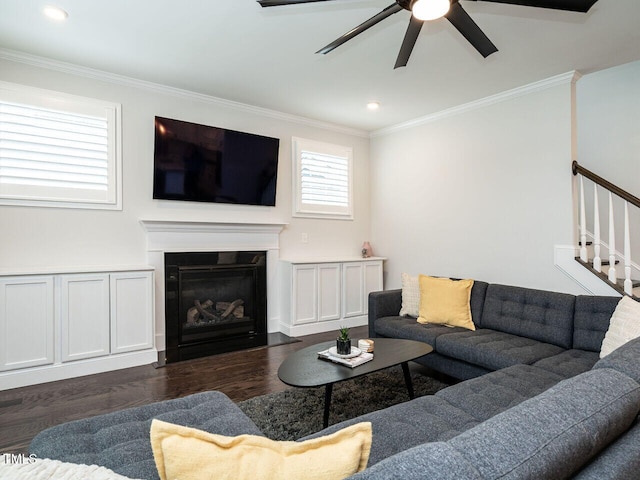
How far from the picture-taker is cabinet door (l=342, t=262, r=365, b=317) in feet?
15.6

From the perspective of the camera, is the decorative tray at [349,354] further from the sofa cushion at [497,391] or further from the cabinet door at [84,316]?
the cabinet door at [84,316]

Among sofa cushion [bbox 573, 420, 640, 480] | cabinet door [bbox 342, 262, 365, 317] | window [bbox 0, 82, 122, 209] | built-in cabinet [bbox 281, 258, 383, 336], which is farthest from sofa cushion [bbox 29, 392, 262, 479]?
cabinet door [bbox 342, 262, 365, 317]

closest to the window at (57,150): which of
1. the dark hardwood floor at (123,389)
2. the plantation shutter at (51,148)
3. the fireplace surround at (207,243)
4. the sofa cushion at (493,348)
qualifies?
the plantation shutter at (51,148)

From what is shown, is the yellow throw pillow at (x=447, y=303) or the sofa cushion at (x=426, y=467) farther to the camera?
the yellow throw pillow at (x=447, y=303)

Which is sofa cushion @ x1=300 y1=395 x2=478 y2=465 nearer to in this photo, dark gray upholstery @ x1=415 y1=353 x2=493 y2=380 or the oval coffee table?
Result: the oval coffee table

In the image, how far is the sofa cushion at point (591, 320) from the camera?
2521 millimetres

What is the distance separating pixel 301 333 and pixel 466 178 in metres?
2.71

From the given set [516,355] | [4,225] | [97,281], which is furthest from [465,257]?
[4,225]

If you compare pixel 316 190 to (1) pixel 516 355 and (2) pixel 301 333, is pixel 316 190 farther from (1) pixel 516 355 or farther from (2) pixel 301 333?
(1) pixel 516 355

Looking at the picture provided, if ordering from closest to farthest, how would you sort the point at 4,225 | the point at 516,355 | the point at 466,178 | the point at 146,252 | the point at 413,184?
1. the point at 516,355
2. the point at 4,225
3. the point at 146,252
4. the point at 466,178
5. the point at 413,184

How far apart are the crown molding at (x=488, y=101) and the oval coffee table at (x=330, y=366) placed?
9.50 feet

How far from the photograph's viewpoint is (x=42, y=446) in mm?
1276

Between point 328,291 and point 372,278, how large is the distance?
0.75 metres

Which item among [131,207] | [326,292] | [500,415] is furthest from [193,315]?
[500,415]
